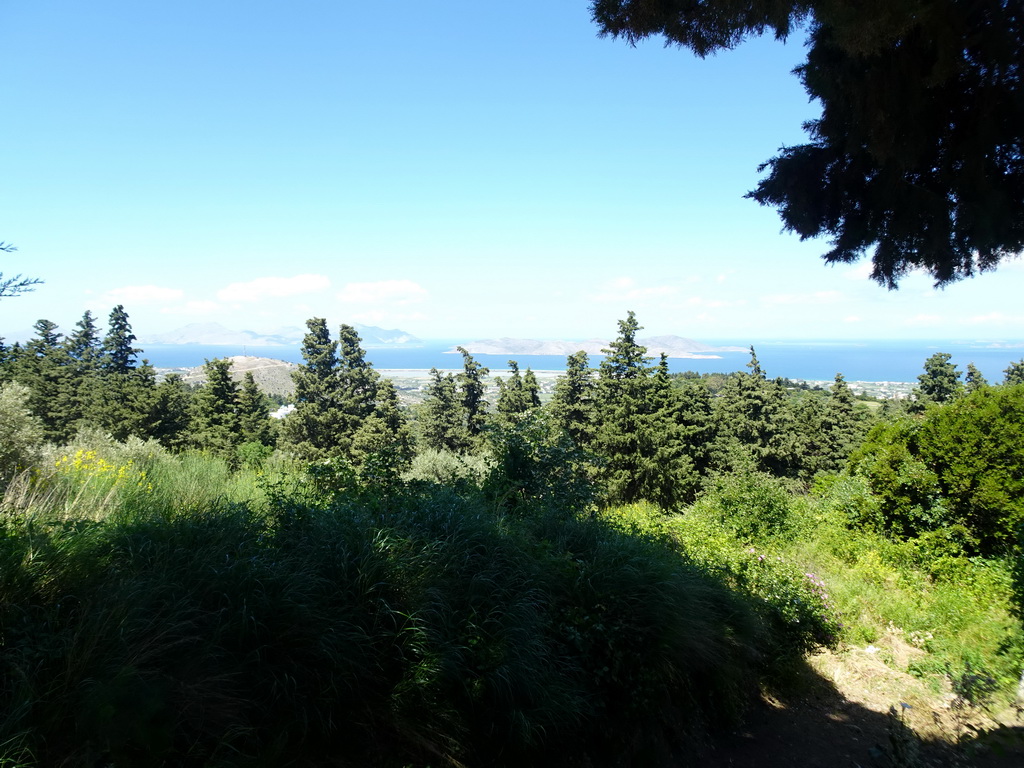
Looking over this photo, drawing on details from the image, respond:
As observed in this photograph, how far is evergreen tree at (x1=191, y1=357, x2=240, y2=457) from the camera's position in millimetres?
27703

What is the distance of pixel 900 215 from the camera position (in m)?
3.28

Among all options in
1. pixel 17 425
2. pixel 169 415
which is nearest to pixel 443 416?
pixel 169 415

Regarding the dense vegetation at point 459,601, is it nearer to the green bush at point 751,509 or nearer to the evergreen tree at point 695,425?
the green bush at point 751,509

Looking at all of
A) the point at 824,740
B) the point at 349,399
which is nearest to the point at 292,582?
the point at 824,740

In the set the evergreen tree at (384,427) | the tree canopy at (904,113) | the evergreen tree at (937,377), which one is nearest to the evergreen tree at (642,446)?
the evergreen tree at (384,427)

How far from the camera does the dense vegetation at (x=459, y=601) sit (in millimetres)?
2285

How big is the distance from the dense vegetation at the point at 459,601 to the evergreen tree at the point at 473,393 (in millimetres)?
27603

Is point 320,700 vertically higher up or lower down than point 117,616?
lower down

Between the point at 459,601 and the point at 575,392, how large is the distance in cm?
2859

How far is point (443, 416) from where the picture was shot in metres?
36.0

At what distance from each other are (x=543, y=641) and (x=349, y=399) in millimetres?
29701

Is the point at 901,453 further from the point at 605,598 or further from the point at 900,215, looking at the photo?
the point at 605,598

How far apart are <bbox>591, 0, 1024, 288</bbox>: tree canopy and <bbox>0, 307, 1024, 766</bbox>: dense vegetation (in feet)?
9.22

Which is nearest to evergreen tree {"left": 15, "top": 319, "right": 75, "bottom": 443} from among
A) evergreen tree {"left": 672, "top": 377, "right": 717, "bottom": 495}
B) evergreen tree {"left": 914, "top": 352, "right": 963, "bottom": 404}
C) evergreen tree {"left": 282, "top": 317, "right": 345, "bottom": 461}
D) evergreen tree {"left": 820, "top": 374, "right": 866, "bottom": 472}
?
evergreen tree {"left": 282, "top": 317, "right": 345, "bottom": 461}
